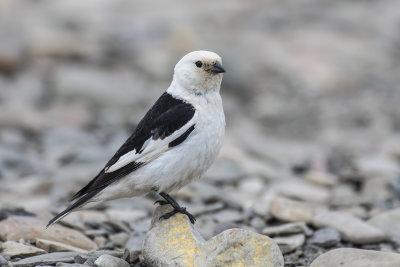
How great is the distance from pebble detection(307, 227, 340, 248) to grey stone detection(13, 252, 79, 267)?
6.07 feet

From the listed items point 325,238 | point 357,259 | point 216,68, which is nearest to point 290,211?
point 325,238

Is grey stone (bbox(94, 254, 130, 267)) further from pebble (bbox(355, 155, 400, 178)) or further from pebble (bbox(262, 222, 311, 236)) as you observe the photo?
pebble (bbox(355, 155, 400, 178))

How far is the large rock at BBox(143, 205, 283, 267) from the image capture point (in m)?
4.13

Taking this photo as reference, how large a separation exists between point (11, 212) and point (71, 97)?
17.5 feet

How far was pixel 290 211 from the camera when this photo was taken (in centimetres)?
585

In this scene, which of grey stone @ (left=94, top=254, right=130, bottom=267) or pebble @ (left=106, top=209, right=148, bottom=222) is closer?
grey stone @ (left=94, top=254, right=130, bottom=267)

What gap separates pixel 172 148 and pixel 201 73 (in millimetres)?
632

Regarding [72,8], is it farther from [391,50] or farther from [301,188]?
[301,188]

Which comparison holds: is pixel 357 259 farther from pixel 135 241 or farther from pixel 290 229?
pixel 135 241

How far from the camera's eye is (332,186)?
7426mm

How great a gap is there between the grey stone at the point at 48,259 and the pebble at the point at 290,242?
1545 mm

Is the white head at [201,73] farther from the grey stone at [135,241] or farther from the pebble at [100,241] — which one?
the pebble at [100,241]

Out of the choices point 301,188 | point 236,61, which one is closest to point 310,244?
point 301,188

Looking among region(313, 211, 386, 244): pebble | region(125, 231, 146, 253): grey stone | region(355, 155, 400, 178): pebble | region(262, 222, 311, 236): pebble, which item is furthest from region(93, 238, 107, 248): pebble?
region(355, 155, 400, 178): pebble
